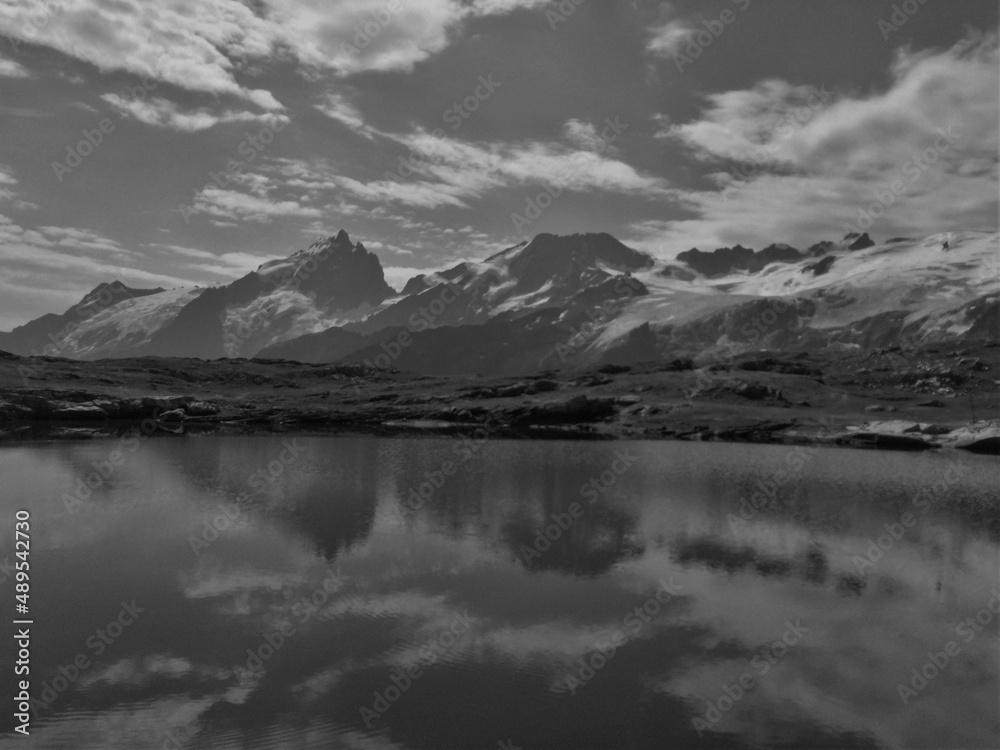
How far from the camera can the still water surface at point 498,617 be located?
24.0 meters

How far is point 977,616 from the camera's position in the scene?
120ft

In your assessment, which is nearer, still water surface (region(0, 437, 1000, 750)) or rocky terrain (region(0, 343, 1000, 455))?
still water surface (region(0, 437, 1000, 750))

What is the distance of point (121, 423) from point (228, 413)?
2327 cm

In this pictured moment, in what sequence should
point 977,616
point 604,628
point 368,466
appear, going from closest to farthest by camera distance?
point 604,628 → point 977,616 → point 368,466

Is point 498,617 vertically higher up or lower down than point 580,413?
lower down

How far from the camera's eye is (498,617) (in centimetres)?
3366

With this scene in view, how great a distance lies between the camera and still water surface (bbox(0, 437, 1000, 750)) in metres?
24.0

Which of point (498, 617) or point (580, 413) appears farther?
point (580, 413)

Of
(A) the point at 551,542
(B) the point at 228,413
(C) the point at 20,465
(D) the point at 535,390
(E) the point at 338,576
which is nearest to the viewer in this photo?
(E) the point at 338,576

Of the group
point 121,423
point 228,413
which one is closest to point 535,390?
point 228,413

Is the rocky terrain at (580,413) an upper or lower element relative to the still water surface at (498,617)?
upper

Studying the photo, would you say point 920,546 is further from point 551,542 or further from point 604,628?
point 604,628

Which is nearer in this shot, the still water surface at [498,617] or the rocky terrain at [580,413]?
the still water surface at [498,617]

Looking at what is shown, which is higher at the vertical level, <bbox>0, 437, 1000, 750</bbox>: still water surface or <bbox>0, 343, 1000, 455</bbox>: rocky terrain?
<bbox>0, 343, 1000, 455</bbox>: rocky terrain
